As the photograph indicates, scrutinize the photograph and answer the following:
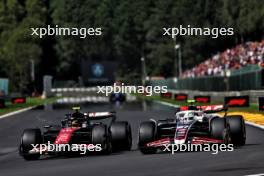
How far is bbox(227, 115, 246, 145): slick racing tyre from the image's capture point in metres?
17.0

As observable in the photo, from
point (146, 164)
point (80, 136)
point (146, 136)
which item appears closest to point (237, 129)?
point (146, 136)

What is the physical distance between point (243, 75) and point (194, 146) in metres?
30.3

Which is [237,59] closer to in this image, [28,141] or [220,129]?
[220,129]

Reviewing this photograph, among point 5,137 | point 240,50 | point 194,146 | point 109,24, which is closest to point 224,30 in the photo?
point 109,24

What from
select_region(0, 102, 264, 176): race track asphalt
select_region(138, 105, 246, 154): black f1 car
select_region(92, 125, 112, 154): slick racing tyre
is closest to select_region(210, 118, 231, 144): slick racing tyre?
Answer: select_region(138, 105, 246, 154): black f1 car

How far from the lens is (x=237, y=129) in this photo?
1702 cm

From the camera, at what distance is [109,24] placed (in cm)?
11969

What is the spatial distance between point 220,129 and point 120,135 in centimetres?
236
